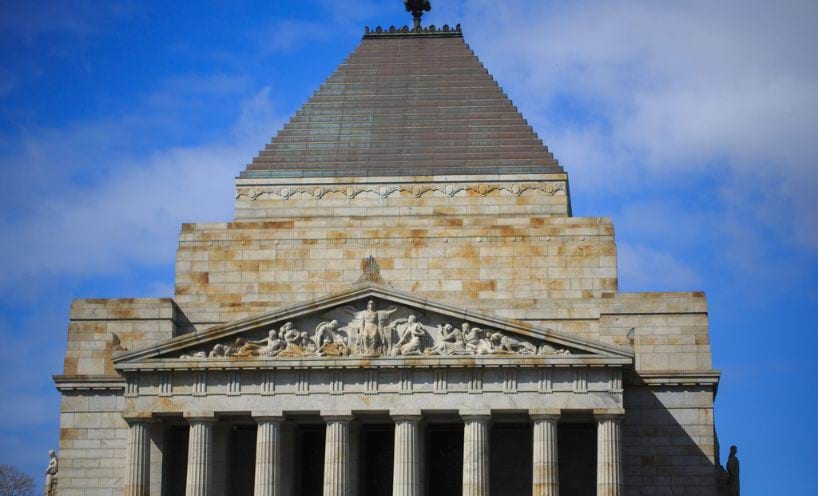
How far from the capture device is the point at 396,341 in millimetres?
67125

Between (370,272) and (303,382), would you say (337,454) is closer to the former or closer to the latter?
(303,382)

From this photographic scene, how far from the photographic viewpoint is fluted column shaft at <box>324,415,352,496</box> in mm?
66125

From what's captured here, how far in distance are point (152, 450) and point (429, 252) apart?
13.1 metres

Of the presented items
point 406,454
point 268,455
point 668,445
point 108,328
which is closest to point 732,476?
point 668,445

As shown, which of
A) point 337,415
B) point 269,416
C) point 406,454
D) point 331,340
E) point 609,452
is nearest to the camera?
point 609,452

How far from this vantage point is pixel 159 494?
69.1m

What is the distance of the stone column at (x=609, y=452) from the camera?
65.4 m

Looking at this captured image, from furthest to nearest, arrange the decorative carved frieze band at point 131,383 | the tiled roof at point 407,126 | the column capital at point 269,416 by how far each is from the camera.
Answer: the tiled roof at point 407,126 < the decorative carved frieze band at point 131,383 < the column capital at point 269,416

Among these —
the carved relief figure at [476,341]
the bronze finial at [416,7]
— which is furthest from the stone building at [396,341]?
the bronze finial at [416,7]

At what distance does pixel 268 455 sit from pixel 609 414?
37.7 feet

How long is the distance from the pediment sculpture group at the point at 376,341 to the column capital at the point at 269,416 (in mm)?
1891

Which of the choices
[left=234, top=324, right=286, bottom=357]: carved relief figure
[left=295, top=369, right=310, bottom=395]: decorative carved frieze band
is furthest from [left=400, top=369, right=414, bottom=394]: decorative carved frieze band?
[left=234, top=324, right=286, bottom=357]: carved relief figure

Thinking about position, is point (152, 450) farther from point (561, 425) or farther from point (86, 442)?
point (561, 425)

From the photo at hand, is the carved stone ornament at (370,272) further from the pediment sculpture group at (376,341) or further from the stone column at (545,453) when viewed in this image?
the stone column at (545,453)
